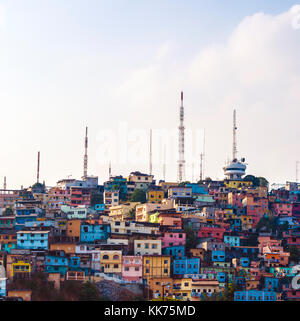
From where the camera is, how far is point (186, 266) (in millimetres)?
37062

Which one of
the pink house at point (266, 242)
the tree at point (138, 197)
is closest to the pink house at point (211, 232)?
the pink house at point (266, 242)

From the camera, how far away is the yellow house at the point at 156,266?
1400 inches

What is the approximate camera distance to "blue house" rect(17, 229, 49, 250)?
122ft

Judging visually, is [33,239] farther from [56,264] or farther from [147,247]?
[147,247]

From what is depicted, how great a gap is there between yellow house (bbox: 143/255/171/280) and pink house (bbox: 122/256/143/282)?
24 cm

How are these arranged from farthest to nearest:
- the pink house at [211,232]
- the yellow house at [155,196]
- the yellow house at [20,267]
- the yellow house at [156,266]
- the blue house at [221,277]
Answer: the yellow house at [155,196] → the pink house at [211,232] → the blue house at [221,277] → the yellow house at [156,266] → the yellow house at [20,267]

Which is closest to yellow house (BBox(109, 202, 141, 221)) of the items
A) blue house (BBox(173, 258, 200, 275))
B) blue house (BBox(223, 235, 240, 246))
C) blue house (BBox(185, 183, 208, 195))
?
Result: blue house (BBox(185, 183, 208, 195))

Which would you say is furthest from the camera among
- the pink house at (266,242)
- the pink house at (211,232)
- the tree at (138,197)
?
the tree at (138,197)

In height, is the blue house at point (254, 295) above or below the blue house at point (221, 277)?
below

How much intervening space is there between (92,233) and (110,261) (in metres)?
3.49

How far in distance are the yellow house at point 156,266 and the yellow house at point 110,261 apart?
1224mm

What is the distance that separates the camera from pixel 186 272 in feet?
121

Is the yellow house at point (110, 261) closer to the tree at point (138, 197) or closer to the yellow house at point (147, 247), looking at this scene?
the yellow house at point (147, 247)

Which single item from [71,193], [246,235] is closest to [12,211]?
[71,193]
